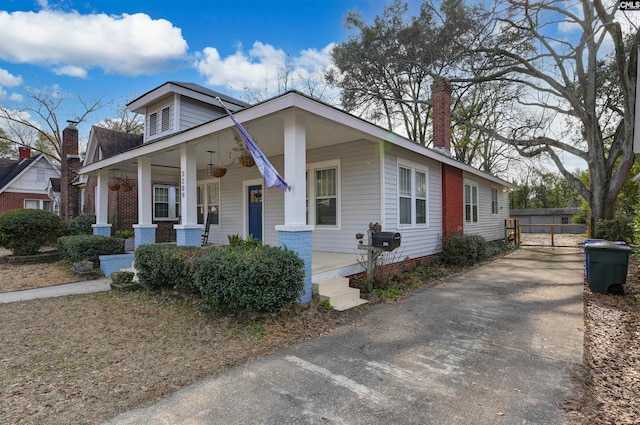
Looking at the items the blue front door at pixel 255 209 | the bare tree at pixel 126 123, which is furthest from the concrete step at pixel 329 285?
the bare tree at pixel 126 123

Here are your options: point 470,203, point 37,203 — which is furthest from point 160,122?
point 37,203

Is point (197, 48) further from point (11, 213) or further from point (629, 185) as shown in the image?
point (629, 185)

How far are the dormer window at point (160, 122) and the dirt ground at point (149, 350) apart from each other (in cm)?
716

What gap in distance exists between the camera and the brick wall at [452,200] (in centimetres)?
1020

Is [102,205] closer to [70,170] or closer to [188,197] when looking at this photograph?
[188,197]

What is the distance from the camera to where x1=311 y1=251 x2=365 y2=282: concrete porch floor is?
5875 millimetres

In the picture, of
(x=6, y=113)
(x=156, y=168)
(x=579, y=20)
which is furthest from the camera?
(x=6, y=113)

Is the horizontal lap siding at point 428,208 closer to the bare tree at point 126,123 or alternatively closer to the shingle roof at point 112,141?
the shingle roof at point 112,141

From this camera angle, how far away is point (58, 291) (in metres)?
6.98

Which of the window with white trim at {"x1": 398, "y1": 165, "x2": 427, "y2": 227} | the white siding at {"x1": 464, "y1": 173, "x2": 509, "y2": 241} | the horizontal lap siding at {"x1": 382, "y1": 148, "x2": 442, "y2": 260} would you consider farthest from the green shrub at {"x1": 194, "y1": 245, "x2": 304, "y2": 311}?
the white siding at {"x1": 464, "y1": 173, "x2": 509, "y2": 241}

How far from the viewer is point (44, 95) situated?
24984 millimetres

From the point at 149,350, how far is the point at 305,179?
3303 millimetres

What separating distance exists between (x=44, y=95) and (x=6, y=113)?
2789 millimetres

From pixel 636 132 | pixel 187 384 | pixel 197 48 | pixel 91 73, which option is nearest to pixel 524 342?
pixel 636 132
